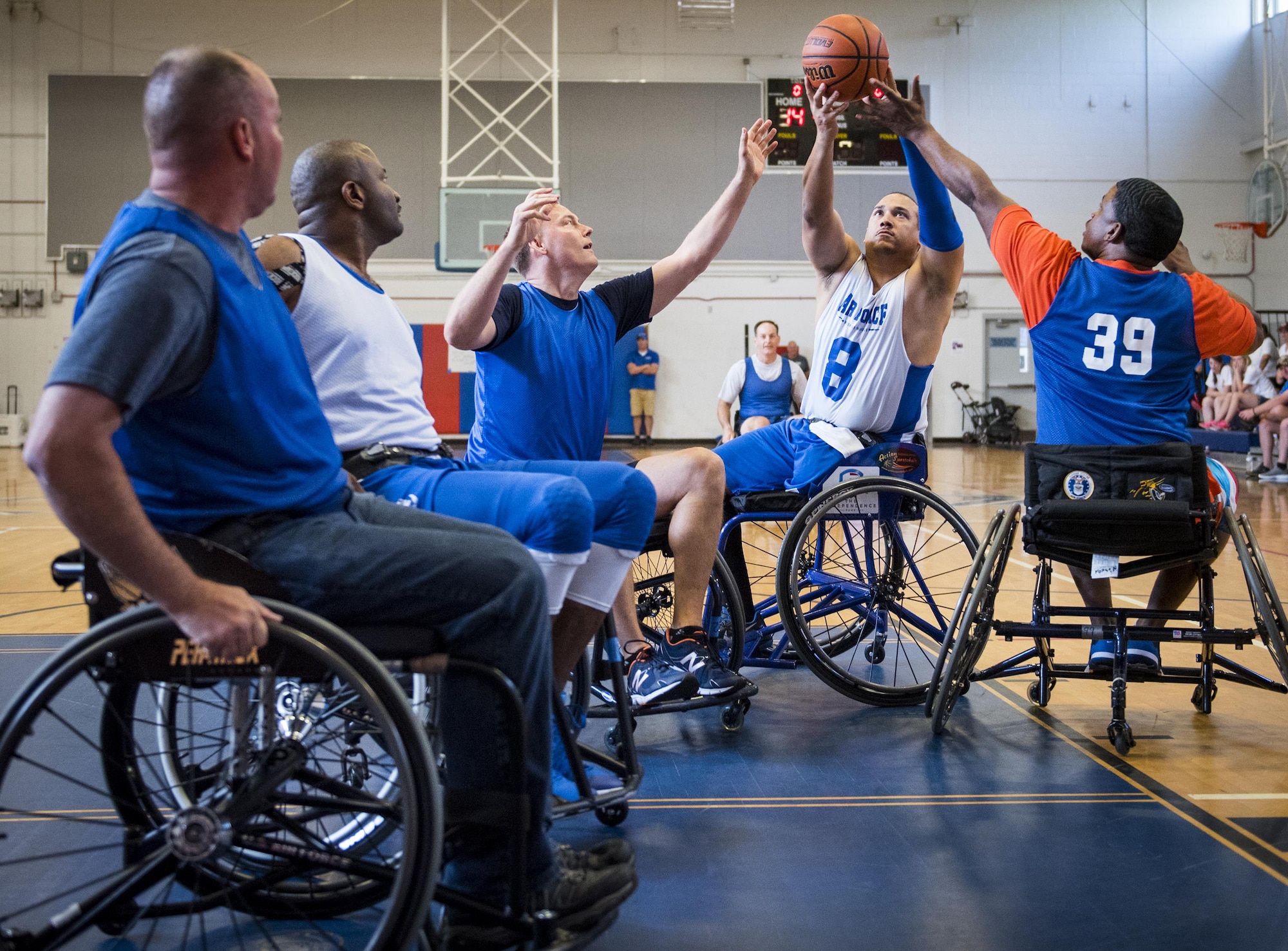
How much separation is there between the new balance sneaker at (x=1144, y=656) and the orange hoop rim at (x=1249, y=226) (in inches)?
480

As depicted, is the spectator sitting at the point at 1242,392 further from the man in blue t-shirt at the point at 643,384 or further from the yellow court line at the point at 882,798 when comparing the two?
the yellow court line at the point at 882,798

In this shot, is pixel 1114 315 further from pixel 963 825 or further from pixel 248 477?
pixel 248 477

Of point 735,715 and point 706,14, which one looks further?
point 706,14

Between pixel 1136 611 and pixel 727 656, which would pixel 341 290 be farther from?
pixel 1136 611

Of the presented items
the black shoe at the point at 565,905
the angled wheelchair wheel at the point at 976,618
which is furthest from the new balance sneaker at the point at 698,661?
the black shoe at the point at 565,905

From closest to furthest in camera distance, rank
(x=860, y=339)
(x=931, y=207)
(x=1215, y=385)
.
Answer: (x=931, y=207) < (x=860, y=339) < (x=1215, y=385)

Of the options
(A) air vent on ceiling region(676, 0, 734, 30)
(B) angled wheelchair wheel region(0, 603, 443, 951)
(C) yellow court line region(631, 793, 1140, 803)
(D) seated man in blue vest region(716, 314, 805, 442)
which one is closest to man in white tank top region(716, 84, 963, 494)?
(C) yellow court line region(631, 793, 1140, 803)

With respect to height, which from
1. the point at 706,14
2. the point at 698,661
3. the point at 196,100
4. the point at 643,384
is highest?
the point at 706,14

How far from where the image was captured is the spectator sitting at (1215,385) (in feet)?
39.5

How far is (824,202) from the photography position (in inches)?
134

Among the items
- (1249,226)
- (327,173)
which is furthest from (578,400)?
(1249,226)

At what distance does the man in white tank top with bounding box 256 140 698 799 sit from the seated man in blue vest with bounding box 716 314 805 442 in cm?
554

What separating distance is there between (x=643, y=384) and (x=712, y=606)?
12.4 m

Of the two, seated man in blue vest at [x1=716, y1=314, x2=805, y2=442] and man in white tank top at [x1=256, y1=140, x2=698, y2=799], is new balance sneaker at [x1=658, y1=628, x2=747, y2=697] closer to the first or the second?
man in white tank top at [x1=256, y1=140, x2=698, y2=799]
